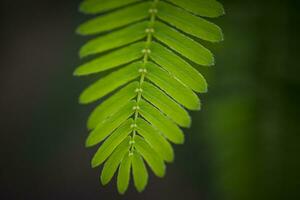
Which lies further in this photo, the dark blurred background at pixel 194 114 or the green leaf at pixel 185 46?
the dark blurred background at pixel 194 114

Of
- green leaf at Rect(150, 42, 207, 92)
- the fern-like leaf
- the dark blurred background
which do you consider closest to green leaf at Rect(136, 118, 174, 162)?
the fern-like leaf

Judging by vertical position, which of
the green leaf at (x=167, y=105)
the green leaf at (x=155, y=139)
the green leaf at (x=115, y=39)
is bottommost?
the green leaf at (x=155, y=139)

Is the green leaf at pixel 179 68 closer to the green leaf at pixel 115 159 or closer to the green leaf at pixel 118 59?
the green leaf at pixel 118 59

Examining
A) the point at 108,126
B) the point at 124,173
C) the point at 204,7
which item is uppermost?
the point at 204,7

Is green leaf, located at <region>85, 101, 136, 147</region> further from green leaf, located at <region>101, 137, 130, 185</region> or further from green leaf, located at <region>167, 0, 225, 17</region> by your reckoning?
green leaf, located at <region>167, 0, 225, 17</region>

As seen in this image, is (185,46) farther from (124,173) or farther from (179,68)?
(124,173)

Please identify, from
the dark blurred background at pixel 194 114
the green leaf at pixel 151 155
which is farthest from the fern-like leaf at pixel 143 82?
the dark blurred background at pixel 194 114

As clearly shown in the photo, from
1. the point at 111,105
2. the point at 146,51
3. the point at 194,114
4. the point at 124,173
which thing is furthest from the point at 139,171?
the point at 194,114

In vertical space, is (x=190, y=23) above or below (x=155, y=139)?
above
